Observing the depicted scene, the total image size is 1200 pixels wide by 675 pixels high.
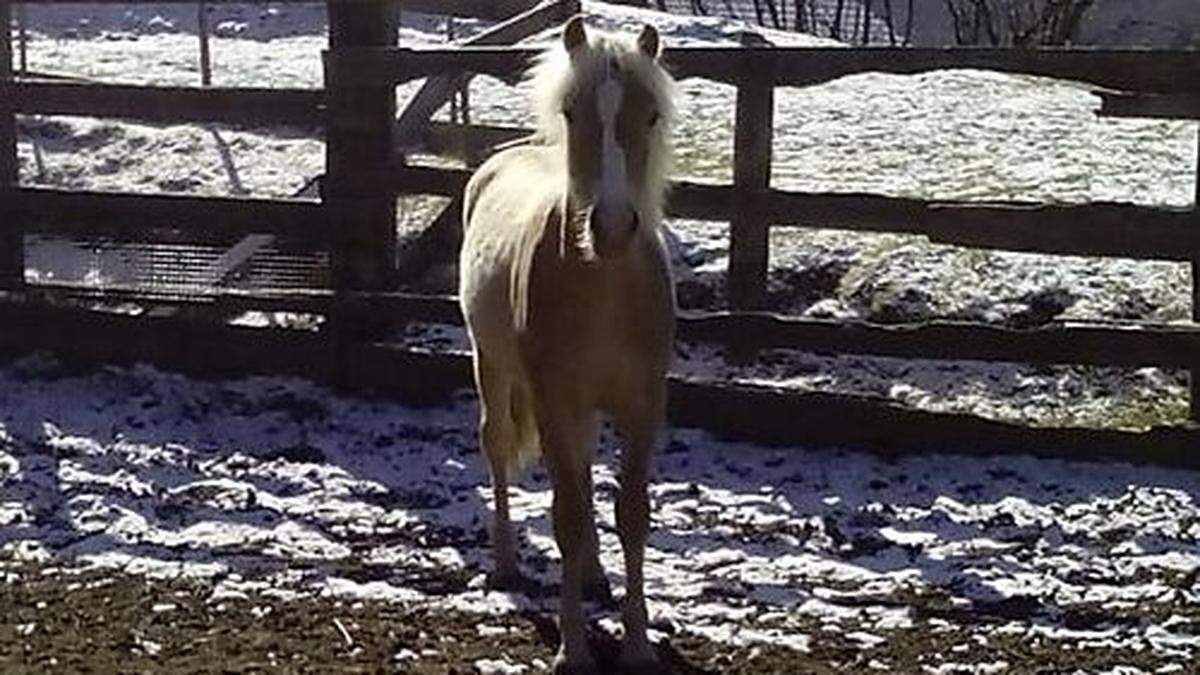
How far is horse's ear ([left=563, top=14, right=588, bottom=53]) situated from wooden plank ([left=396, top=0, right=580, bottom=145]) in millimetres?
4104

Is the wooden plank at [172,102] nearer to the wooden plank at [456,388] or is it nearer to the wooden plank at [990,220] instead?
the wooden plank at [456,388]

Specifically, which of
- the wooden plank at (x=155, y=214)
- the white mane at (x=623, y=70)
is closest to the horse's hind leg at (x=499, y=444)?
the white mane at (x=623, y=70)

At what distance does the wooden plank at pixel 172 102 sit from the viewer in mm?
8844

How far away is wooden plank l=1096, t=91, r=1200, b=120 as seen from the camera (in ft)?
26.0

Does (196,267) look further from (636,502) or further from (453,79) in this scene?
(636,502)

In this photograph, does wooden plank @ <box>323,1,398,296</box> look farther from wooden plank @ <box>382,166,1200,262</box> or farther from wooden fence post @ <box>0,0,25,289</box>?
wooden fence post @ <box>0,0,25,289</box>

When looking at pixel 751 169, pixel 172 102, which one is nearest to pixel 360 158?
pixel 172 102

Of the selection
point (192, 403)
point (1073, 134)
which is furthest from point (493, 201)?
point (1073, 134)

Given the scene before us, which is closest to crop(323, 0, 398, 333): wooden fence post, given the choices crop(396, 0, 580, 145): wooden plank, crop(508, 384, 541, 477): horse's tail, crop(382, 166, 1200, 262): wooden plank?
crop(396, 0, 580, 145): wooden plank

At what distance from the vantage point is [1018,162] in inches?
421

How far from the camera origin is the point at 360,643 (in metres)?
5.81

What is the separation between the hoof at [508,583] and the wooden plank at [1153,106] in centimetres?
344

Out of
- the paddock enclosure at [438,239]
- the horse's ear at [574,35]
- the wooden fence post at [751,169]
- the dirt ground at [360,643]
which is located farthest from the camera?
the wooden fence post at [751,169]

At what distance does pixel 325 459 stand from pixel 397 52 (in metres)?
1.91
